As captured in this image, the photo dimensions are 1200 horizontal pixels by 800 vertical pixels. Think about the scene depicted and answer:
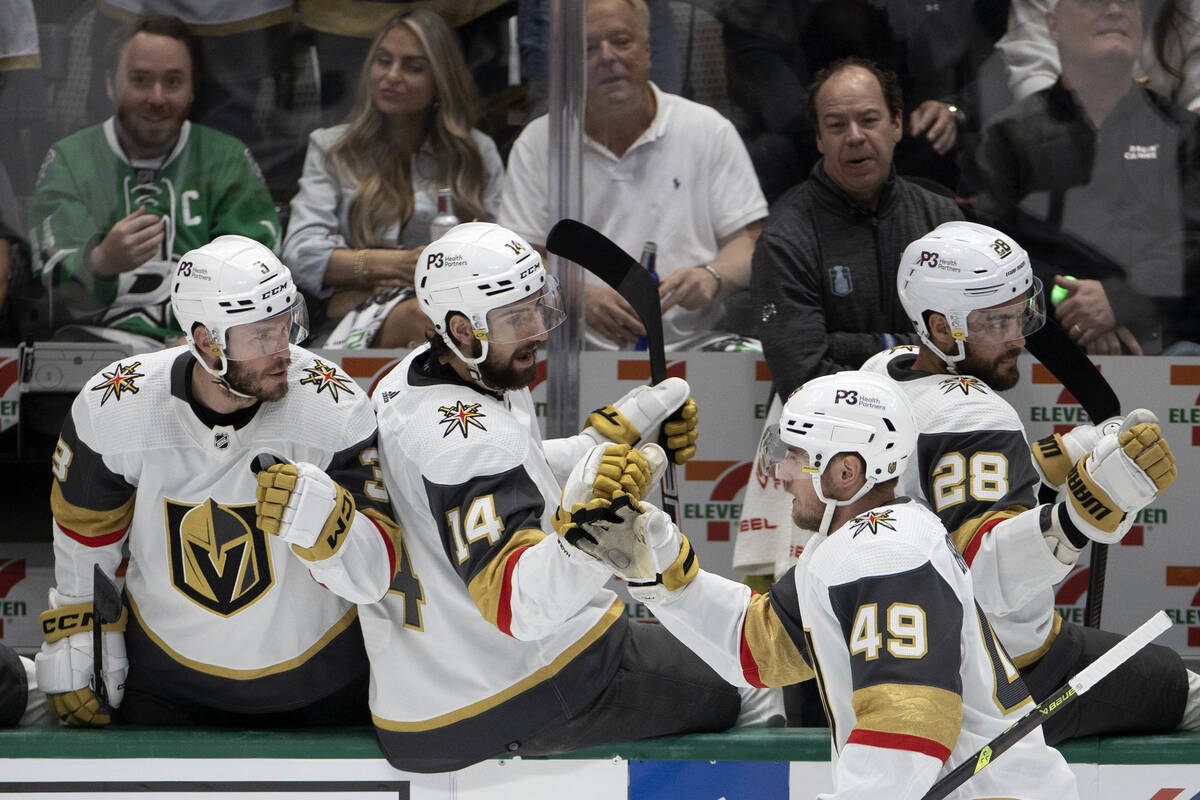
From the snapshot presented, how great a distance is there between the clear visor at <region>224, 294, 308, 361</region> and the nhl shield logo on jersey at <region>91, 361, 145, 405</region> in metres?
0.26

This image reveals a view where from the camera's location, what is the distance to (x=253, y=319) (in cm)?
290

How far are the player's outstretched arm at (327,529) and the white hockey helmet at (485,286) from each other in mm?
409

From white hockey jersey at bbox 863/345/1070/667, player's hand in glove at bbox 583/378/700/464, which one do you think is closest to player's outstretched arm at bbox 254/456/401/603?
player's hand in glove at bbox 583/378/700/464

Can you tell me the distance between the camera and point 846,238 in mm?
3984

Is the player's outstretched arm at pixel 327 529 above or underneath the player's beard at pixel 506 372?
underneath

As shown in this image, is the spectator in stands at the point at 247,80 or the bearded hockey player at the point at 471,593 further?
the spectator in stands at the point at 247,80

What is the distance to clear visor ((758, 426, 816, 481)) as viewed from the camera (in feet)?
8.48

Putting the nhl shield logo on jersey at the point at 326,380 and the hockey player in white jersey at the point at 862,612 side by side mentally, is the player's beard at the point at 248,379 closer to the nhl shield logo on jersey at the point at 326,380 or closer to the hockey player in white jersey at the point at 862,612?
the nhl shield logo on jersey at the point at 326,380

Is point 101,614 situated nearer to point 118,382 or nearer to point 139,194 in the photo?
point 118,382

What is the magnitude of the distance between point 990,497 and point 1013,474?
99mm

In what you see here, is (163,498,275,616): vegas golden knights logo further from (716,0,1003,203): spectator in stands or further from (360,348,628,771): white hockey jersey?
(716,0,1003,203): spectator in stands

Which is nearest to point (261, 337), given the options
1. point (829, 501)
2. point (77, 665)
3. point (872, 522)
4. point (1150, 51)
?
point (77, 665)

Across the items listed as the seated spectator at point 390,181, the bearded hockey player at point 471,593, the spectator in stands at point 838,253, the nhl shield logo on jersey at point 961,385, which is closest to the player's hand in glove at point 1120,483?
the nhl shield logo on jersey at point 961,385

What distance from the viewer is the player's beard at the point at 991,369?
10.9 ft
